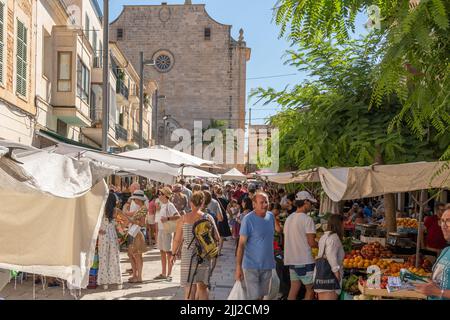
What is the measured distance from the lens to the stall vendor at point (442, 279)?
4.90m

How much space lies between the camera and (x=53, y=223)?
18.6 ft

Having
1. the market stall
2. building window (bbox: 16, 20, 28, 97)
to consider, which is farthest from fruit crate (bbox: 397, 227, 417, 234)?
building window (bbox: 16, 20, 28, 97)

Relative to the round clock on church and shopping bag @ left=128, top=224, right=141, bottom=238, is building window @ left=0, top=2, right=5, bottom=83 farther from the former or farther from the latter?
the round clock on church

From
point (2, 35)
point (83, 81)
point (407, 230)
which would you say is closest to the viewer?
point (407, 230)

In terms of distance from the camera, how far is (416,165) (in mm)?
7484

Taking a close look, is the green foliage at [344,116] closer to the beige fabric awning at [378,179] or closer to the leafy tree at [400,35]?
the beige fabric awning at [378,179]

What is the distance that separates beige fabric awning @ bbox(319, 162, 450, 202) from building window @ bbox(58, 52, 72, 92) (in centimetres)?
1588

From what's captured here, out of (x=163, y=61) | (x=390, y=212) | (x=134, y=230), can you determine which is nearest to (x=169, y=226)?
(x=134, y=230)

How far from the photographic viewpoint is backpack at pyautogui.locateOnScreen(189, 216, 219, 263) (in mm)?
7945

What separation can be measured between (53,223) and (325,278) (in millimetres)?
3714

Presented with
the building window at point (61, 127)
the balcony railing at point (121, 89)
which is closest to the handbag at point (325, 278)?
the building window at point (61, 127)

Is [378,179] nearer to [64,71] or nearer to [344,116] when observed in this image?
[344,116]

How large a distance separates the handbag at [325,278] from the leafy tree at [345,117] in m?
2.51
